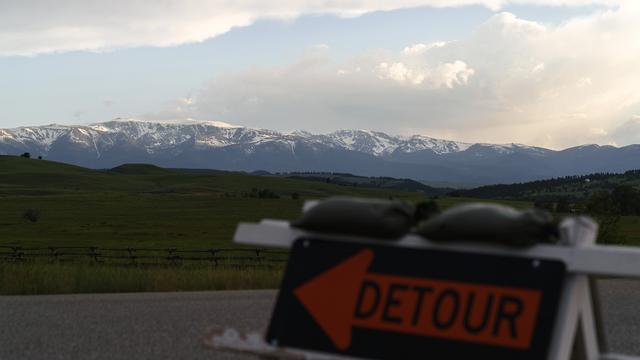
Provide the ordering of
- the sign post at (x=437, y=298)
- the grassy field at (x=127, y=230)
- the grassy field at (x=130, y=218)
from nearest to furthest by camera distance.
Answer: the sign post at (x=437, y=298) → the grassy field at (x=127, y=230) → the grassy field at (x=130, y=218)

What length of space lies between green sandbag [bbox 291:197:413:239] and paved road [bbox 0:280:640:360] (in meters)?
3.88

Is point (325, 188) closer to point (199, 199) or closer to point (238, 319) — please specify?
point (199, 199)

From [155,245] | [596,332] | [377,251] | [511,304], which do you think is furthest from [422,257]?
[155,245]

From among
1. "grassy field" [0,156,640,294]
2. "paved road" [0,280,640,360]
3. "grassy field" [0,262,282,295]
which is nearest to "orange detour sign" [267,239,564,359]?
"grassy field" [0,156,640,294]

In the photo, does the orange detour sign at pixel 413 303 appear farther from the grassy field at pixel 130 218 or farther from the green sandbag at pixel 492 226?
the grassy field at pixel 130 218

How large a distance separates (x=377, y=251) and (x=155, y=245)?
60872mm

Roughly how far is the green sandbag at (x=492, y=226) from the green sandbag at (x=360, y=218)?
0.16 m

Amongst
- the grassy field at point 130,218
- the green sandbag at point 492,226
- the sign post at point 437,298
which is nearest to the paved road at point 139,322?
the sign post at point 437,298

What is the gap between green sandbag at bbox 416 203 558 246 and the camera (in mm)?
3299

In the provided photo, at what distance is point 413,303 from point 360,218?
1.50 feet

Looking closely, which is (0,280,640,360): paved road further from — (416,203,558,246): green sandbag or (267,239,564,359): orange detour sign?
(416,203,558,246): green sandbag

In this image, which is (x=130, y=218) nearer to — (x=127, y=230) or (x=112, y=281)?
(x=127, y=230)

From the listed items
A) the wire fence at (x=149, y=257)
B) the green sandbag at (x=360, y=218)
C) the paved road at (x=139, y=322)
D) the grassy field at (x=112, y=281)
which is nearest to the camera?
the green sandbag at (x=360, y=218)

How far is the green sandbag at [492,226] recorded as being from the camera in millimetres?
3299
